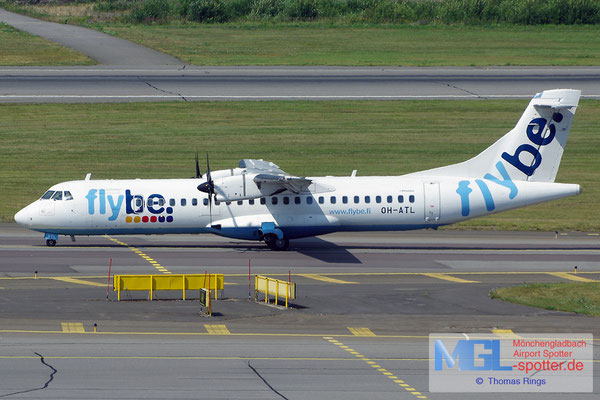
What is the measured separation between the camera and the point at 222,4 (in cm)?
10494

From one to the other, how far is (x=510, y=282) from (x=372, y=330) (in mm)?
9384

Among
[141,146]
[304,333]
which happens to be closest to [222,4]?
[141,146]

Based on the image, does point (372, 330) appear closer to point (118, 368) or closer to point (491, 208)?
point (118, 368)

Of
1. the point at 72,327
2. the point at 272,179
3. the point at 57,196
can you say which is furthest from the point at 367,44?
the point at 72,327

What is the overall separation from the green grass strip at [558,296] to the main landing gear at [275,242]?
37.4 feet

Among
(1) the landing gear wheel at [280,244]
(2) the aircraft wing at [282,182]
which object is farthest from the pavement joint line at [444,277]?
(1) the landing gear wheel at [280,244]

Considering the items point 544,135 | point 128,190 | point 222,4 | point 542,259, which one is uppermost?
point 222,4

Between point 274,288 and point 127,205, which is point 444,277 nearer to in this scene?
point 274,288

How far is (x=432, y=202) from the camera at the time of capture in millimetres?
40438

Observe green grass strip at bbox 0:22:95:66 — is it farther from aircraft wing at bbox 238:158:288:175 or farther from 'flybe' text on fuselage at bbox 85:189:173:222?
aircraft wing at bbox 238:158:288:175

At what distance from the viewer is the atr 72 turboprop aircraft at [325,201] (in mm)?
40344

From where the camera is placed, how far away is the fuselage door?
40438 millimetres

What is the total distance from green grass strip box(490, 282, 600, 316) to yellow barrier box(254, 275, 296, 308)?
7.19 metres

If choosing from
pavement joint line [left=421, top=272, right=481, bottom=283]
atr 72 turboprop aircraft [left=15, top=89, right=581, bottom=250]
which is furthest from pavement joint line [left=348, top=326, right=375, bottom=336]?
atr 72 turboprop aircraft [left=15, top=89, right=581, bottom=250]
